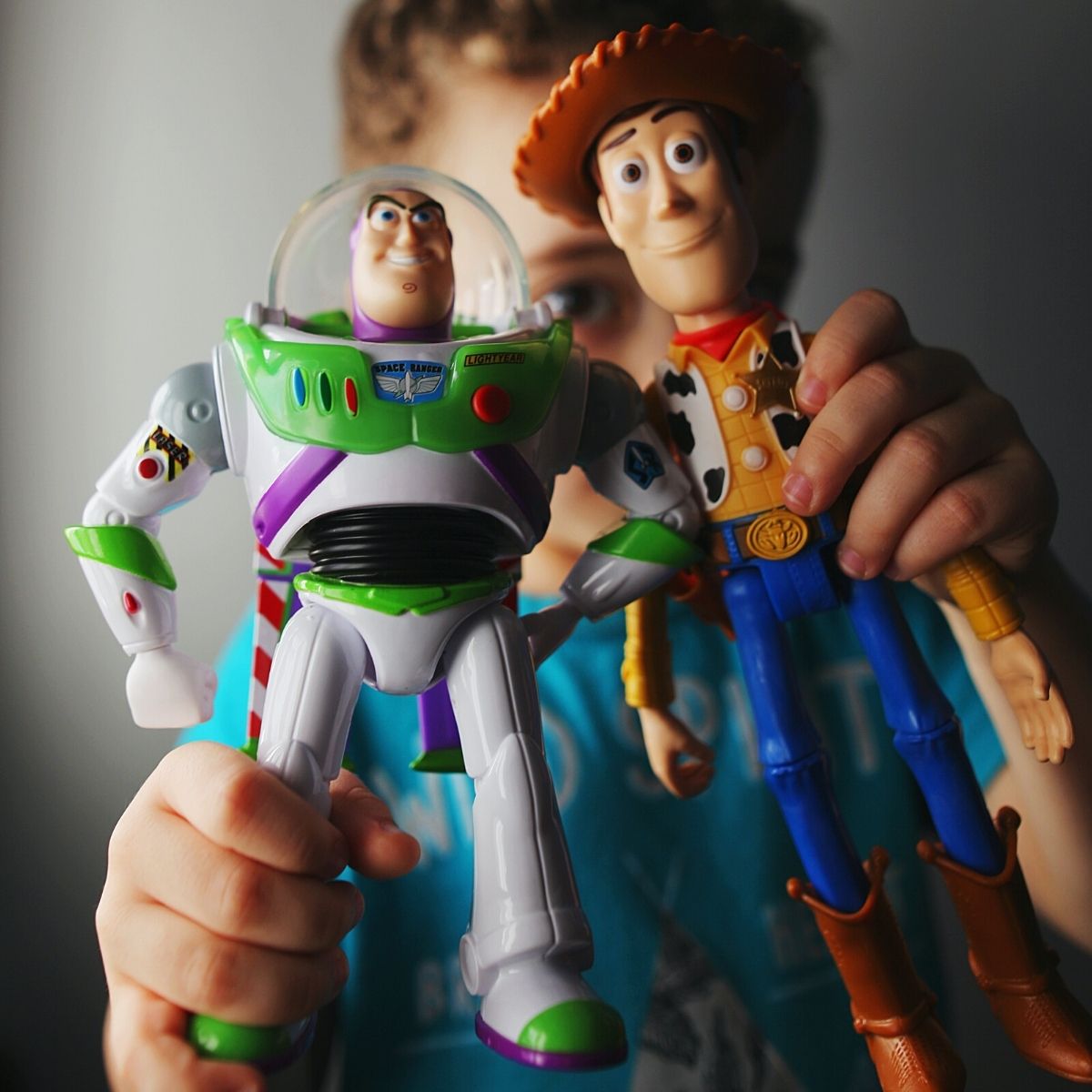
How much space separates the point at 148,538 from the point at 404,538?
0.15 m

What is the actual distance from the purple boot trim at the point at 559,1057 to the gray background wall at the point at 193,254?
39 cm

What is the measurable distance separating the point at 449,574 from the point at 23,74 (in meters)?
0.65

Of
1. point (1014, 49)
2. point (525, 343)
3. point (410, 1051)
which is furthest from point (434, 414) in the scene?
point (1014, 49)

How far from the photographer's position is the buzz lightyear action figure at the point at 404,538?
0.46 metres

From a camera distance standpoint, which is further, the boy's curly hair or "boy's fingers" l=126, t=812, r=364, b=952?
the boy's curly hair

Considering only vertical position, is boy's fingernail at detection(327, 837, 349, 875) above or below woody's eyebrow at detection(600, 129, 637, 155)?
below

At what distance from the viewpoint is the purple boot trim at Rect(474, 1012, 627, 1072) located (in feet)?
1.33

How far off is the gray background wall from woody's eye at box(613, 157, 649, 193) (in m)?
0.44

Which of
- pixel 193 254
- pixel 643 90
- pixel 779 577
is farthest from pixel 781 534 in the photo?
pixel 193 254

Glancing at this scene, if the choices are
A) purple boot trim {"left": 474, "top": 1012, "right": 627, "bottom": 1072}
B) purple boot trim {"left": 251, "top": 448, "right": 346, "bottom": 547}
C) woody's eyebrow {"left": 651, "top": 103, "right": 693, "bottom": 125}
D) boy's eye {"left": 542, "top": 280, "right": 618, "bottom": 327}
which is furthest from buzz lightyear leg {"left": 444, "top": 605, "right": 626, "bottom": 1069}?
boy's eye {"left": 542, "top": 280, "right": 618, "bottom": 327}

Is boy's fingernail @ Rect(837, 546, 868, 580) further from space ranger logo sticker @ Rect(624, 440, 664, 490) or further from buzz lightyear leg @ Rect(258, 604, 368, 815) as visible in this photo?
buzz lightyear leg @ Rect(258, 604, 368, 815)

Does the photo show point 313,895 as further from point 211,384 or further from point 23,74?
point 23,74

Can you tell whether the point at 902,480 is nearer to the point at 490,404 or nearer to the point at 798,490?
the point at 798,490

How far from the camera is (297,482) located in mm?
488
